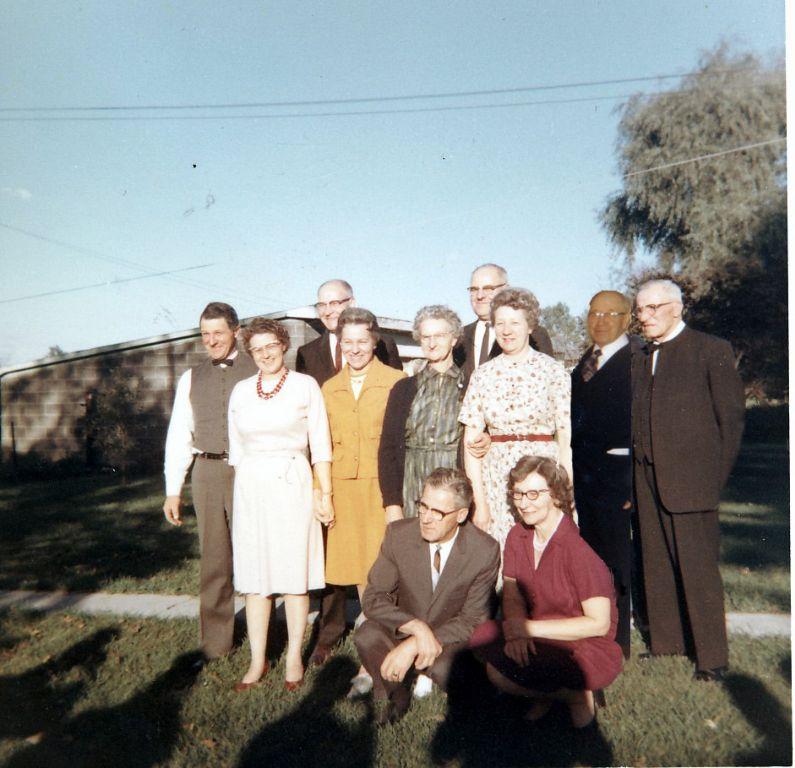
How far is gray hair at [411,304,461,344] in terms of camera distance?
11.7 ft

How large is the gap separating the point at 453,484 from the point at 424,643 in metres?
0.71

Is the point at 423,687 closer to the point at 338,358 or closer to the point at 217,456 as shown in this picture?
the point at 217,456

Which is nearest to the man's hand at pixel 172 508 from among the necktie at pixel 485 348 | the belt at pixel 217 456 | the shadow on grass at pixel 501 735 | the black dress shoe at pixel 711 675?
the belt at pixel 217 456

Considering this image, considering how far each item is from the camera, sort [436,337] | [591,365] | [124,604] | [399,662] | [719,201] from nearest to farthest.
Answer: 1. [399,662]
2. [436,337]
3. [591,365]
4. [124,604]
5. [719,201]

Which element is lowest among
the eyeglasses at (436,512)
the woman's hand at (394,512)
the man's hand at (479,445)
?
the woman's hand at (394,512)

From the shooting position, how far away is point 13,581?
19.1ft

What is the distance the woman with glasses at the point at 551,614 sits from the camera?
2908mm

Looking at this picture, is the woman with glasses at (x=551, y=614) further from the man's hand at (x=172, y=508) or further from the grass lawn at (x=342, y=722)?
the man's hand at (x=172, y=508)

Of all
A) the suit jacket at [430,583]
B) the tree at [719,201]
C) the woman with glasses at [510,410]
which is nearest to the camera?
the suit jacket at [430,583]

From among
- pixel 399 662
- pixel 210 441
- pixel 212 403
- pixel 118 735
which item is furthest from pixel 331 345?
pixel 118 735

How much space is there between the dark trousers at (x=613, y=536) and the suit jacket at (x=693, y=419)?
0.26 metres

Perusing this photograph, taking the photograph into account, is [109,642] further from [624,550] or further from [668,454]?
[668,454]

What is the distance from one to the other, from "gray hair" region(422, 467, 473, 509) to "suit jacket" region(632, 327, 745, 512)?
3.63ft

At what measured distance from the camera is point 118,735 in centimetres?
308
